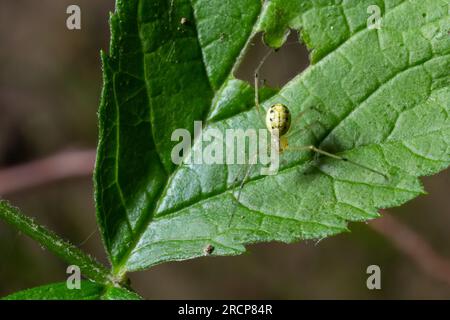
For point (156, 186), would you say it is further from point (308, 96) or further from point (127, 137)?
point (308, 96)

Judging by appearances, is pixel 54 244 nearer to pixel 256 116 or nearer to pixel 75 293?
pixel 75 293

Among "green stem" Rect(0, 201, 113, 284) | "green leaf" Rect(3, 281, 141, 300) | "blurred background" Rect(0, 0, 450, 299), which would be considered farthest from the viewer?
"blurred background" Rect(0, 0, 450, 299)

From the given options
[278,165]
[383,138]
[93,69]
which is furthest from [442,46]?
[93,69]

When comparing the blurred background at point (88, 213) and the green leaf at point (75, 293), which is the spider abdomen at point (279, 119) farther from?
the blurred background at point (88, 213)

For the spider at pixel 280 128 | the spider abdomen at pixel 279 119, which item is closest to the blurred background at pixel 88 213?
the spider at pixel 280 128

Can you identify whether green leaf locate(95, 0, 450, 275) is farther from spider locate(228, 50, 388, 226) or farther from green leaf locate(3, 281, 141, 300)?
green leaf locate(3, 281, 141, 300)

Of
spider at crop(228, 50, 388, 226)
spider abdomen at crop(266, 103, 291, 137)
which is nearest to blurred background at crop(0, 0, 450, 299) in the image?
spider at crop(228, 50, 388, 226)

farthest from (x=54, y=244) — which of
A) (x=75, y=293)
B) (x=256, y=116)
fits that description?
(x=256, y=116)

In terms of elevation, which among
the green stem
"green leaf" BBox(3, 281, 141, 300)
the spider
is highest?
the spider
